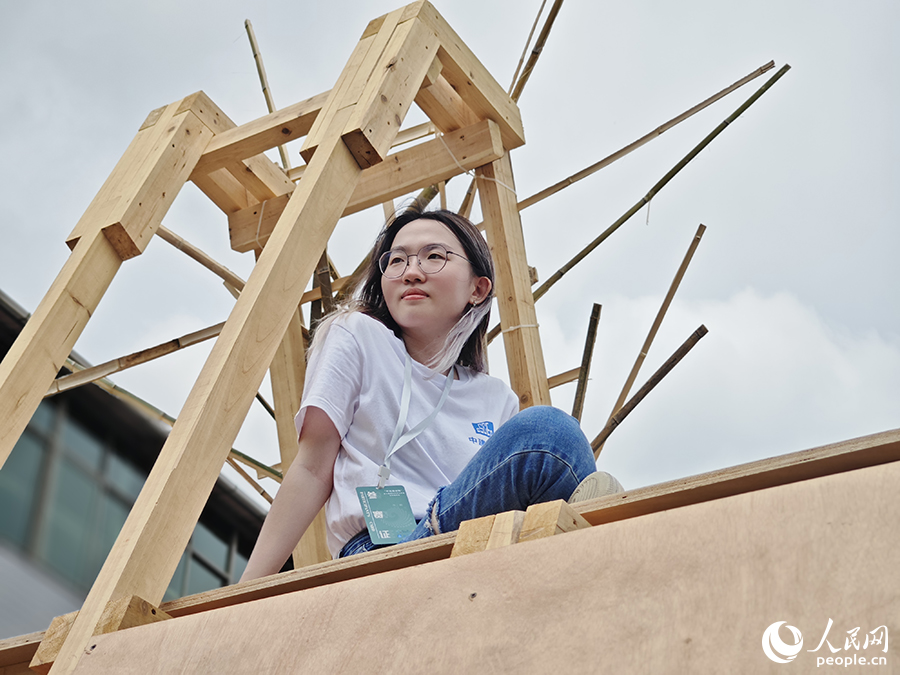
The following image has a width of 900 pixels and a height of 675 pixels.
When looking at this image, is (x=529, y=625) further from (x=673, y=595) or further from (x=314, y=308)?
(x=314, y=308)

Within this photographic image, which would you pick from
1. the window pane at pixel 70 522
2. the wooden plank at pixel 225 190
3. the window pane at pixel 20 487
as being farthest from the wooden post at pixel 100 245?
the window pane at pixel 70 522

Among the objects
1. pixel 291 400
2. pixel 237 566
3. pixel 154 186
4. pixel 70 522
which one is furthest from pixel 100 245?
pixel 237 566

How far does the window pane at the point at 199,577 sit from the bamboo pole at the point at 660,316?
15.1 ft

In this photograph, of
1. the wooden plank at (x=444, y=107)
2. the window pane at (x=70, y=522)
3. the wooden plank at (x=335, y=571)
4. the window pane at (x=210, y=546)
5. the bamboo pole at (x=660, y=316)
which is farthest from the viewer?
the window pane at (x=210, y=546)

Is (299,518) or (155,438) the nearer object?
(299,518)

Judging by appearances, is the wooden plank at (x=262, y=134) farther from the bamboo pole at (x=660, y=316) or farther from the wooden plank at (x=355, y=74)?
the bamboo pole at (x=660, y=316)

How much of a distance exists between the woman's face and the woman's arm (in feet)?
0.96

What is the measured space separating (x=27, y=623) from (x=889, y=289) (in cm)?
401

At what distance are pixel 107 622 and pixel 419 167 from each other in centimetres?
124

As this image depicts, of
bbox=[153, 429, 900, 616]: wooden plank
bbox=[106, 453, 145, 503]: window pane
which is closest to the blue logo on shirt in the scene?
bbox=[153, 429, 900, 616]: wooden plank

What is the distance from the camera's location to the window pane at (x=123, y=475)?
5.53 metres

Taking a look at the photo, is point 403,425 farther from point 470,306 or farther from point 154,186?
point 154,186

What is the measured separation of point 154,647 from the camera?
0.78 metres

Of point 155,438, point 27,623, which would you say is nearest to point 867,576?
point 27,623
